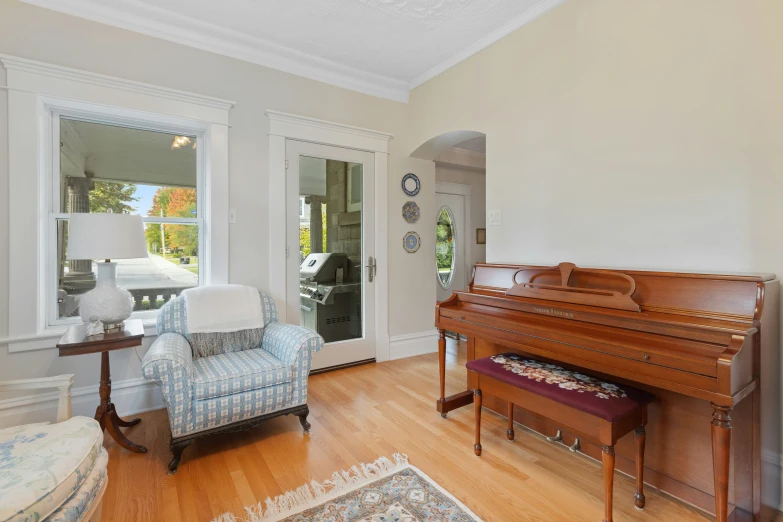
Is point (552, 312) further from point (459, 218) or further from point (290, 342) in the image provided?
point (459, 218)

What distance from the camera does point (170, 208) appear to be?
2.85 m

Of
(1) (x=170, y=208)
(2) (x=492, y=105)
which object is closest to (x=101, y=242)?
(1) (x=170, y=208)

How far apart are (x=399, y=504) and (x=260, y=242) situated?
2208 millimetres

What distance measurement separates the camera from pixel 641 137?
6.86ft

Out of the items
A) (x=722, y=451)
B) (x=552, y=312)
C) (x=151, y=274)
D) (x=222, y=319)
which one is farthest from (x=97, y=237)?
(x=722, y=451)

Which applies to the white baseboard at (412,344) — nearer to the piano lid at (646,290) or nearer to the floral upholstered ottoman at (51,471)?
the piano lid at (646,290)

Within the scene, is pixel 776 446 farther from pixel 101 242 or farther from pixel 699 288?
pixel 101 242

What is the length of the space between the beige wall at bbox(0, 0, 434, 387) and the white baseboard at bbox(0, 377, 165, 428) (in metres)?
0.07

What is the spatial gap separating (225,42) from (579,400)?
337 cm

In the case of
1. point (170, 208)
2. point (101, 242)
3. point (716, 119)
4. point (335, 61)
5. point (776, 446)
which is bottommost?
point (776, 446)

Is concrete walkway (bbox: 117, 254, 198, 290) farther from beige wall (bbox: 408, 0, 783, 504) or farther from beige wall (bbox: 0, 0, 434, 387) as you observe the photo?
beige wall (bbox: 408, 0, 783, 504)

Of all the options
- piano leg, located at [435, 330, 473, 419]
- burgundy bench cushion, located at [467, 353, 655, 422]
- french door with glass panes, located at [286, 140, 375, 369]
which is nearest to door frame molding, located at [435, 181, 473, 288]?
french door with glass panes, located at [286, 140, 375, 369]

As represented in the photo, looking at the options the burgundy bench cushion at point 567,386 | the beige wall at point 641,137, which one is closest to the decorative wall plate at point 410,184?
the beige wall at point 641,137

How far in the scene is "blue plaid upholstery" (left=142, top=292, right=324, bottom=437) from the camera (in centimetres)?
191
